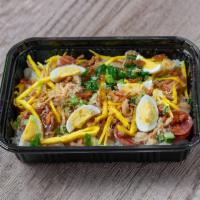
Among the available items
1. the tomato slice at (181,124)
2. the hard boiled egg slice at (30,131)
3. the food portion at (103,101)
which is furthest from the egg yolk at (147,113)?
the hard boiled egg slice at (30,131)

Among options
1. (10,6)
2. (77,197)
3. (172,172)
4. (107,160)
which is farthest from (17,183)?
(10,6)

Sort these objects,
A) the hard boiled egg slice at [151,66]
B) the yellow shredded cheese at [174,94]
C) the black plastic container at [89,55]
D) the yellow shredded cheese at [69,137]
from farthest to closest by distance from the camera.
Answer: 1. the hard boiled egg slice at [151,66]
2. the yellow shredded cheese at [174,94]
3. the yellow shredded cheese at [69,137]
4. the black plastic container at [89,55]

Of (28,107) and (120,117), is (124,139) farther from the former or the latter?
(28,107)

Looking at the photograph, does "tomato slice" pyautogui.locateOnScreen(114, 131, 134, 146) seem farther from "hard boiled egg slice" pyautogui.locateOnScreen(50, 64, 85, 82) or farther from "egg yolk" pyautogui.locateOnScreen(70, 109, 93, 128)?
"hard boiled egg slice" pyautogui.locateOnScreen(50, 64, 85, 82)

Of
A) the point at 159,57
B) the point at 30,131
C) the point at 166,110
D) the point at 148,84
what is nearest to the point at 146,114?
the point at 166,110

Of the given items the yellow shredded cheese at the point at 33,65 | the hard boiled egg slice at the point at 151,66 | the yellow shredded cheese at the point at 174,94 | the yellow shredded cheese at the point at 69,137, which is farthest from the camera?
the yellow shredded cheese at the point at 33,65

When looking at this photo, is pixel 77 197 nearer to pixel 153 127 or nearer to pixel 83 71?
pixel 153 127

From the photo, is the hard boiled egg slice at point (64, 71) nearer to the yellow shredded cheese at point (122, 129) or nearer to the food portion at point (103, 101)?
the food portion at point (103, 101)
